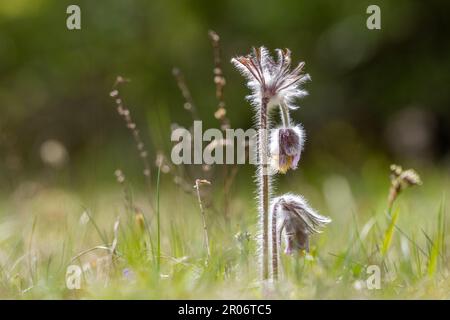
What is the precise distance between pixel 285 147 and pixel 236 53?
23.0 feet

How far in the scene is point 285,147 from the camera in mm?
3572

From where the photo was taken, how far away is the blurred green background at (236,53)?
421 inches

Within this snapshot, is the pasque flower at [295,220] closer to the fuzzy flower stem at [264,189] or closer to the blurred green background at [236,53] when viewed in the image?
the fuzzy flower stem at [264,189]

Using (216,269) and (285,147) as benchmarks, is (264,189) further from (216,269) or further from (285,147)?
(216,269)

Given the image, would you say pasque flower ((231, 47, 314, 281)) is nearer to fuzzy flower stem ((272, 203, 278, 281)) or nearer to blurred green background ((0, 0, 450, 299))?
fuzzy flower stem ((272, 203, 278, 281))

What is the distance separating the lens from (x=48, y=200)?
23.3 feet

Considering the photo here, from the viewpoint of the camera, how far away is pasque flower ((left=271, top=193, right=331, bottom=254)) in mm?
3549

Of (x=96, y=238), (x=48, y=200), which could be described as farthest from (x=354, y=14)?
(x=96, y=238)

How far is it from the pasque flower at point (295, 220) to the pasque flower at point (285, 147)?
154 millimetres

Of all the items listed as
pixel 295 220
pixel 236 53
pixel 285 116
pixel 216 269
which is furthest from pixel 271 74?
pixel 236 53

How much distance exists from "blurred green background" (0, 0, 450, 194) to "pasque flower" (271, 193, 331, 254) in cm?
676

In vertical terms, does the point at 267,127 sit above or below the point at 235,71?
below

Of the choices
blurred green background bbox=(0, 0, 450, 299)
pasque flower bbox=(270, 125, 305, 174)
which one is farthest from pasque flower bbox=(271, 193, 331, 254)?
blurred green background bbox=(0, 0, 450, 299)
